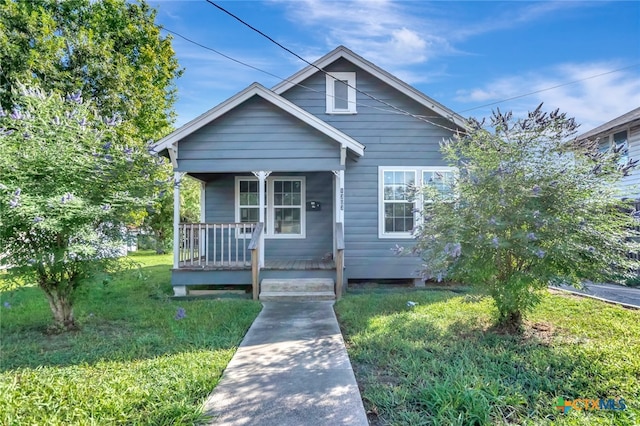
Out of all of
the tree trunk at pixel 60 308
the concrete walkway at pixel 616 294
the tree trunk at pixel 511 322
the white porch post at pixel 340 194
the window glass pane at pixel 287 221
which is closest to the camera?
the tree trunk at pixel 511 322

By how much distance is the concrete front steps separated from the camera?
698 cm

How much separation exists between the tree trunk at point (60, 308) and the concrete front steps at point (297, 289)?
318 centimetres

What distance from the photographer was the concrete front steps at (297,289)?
6.98m

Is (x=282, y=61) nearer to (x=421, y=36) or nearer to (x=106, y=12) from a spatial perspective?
(x=421, y=36)

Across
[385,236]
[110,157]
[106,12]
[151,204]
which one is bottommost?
[385,236]

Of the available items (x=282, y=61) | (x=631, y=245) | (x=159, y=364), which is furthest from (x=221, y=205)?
(x=631, y=245)

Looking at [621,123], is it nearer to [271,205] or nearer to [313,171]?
[313,171]

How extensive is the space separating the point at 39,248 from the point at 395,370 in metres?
4.75

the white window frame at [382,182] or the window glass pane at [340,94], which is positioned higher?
the window glass pane at [340,94]

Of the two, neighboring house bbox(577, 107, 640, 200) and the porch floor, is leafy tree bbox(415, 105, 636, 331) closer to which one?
the porch floor

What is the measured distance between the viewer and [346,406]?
9.14 ft

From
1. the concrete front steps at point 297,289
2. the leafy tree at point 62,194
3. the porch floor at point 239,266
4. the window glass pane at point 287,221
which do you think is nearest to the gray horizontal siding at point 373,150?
the porch floor at point 239,266

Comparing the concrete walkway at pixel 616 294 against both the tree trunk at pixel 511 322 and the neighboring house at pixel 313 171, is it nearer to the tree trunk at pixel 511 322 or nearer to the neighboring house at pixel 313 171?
the tree trunk at pixel 511 322

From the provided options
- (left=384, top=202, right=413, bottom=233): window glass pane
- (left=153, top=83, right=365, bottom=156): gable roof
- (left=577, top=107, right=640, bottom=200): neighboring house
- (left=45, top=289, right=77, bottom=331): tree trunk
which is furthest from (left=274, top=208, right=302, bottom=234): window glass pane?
(left=577, top=107, right=640, bottom=200): neighboring house
